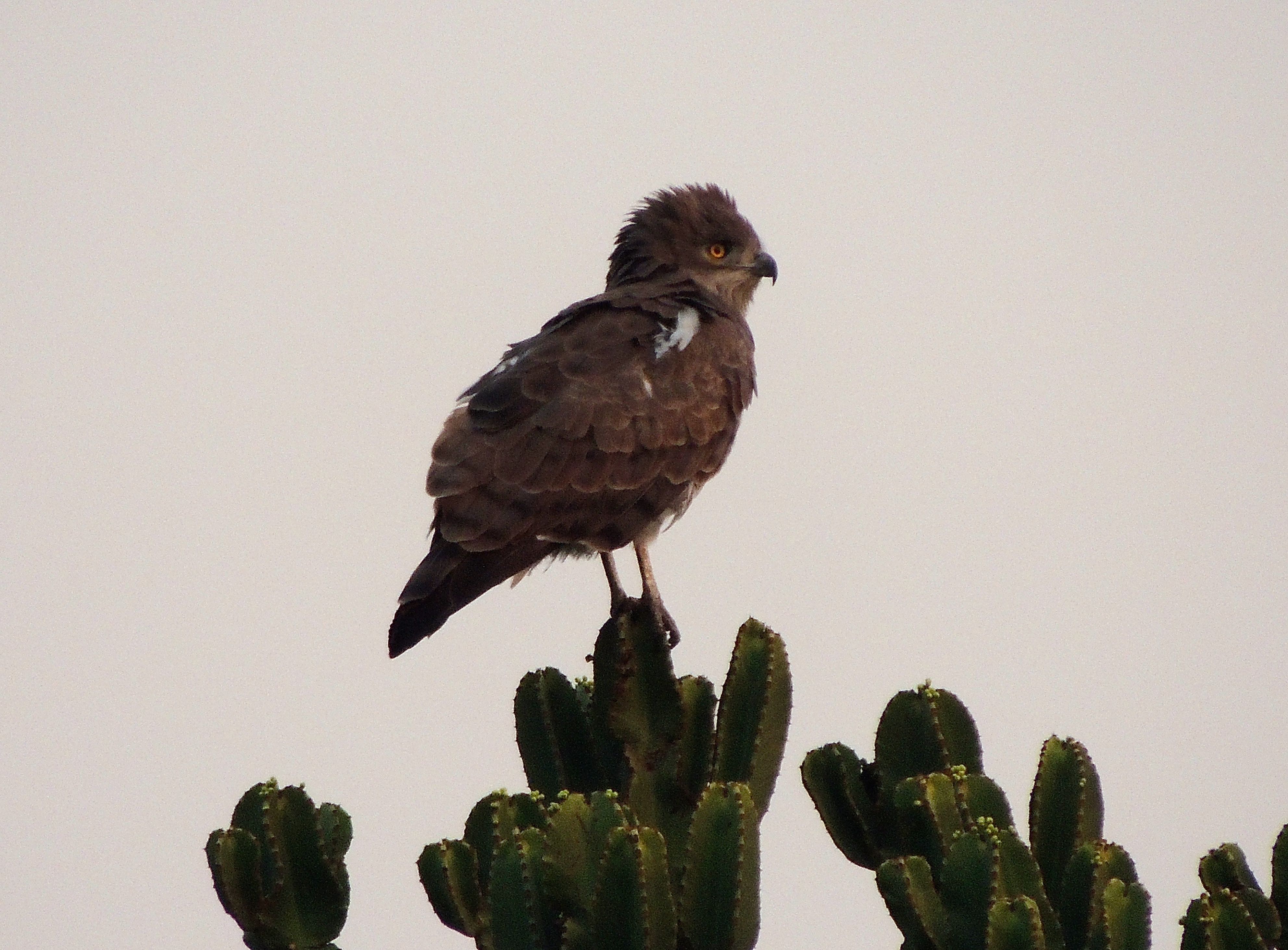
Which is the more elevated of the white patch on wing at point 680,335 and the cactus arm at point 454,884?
the white patch on wing at point 680,335

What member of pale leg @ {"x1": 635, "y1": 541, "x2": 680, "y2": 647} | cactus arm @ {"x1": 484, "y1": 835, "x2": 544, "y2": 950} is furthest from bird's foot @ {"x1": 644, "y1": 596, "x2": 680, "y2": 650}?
cactus arm @ {"x1": 484, "y1": 835, "x2": 544, "y2": 950}

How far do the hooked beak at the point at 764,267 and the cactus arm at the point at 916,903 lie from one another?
16.0 feet

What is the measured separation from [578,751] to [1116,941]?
2.07 metres

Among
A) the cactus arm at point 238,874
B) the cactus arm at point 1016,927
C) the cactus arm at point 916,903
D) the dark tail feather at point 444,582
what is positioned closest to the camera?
the cactus arm at point 1016,927

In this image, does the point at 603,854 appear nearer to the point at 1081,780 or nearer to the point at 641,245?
the point at 1081,780

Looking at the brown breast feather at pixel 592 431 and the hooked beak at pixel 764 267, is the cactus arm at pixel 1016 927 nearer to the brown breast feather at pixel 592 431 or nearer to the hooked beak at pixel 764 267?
the brown breast feather at pixel 592 431

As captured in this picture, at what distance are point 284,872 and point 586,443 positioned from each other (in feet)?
7.89

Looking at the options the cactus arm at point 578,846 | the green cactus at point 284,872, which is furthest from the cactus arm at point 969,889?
the green cactus at point 284,872

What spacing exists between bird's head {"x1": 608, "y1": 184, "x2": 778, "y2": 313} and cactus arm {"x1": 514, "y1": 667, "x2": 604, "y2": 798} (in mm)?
3695

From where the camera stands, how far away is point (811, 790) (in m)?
5.96

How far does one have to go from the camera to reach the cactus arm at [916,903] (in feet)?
16.3

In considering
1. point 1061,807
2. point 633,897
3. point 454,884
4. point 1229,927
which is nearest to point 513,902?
point 633,897

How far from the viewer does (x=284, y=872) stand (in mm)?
5828

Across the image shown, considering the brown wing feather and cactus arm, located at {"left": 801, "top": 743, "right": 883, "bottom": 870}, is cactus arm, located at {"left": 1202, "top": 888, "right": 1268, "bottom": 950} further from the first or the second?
the brown wing feather
